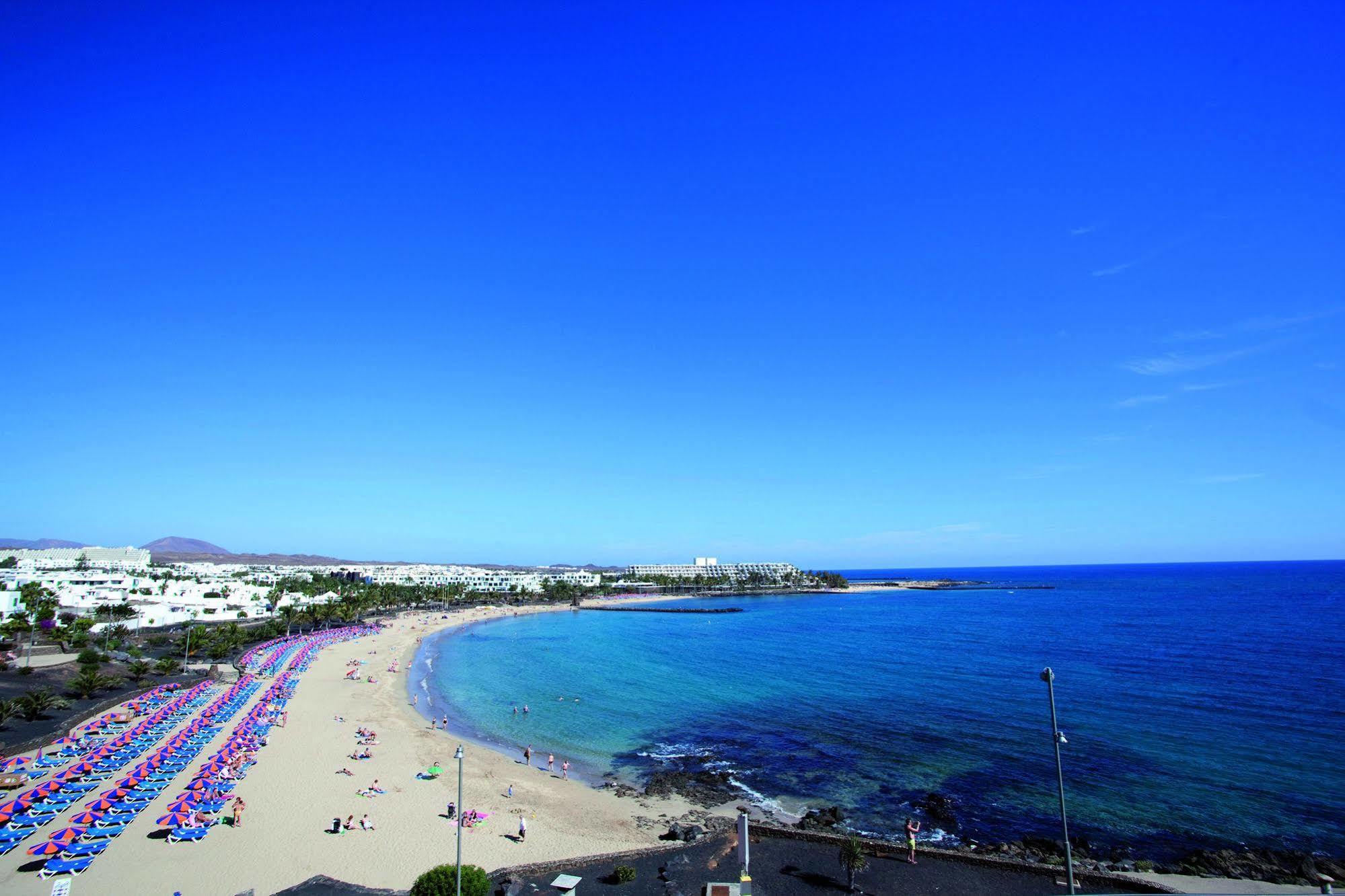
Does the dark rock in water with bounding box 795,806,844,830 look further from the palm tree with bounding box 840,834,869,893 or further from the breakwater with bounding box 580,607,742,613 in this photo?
the breakwater with bounding box 580,607,742,613

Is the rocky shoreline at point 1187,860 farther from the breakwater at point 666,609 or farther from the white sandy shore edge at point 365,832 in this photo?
the breakwater at point 666,609

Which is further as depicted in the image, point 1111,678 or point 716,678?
point 716,678

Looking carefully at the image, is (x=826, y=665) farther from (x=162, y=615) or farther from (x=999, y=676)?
(x=162, y=615)

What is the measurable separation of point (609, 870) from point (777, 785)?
501 inches

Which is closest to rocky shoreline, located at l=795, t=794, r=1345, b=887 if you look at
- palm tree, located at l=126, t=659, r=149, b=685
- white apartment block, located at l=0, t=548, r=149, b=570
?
palm tree, located at l=126, t=659, r=149, b=685

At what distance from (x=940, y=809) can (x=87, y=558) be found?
208 m

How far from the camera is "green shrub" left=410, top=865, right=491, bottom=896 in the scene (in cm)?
1616

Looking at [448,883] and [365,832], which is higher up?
[448,883]

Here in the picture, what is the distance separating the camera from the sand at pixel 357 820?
20141mm

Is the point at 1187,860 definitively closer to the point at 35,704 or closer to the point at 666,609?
the point at 35,704

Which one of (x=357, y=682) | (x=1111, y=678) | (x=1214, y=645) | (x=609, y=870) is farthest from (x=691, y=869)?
(x=1214, y=645)

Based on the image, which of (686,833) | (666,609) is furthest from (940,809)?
(666,609)

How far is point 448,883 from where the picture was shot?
53.4 ft

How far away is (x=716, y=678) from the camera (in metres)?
60.4
